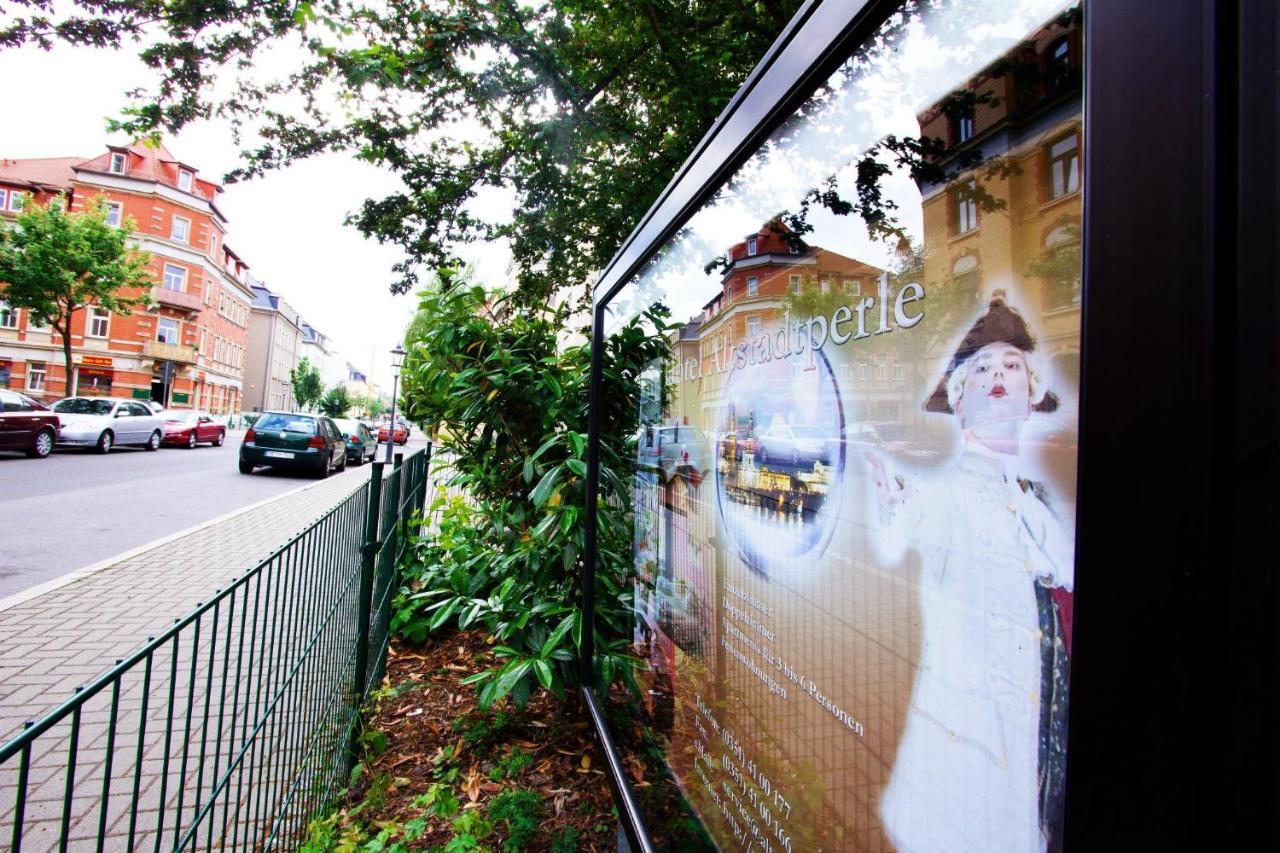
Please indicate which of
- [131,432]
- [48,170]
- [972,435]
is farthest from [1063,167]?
[48,170]

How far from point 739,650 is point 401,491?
3292 millimetres

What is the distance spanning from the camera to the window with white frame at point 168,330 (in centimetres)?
4188

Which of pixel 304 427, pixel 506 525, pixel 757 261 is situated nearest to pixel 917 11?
pixel 757 261

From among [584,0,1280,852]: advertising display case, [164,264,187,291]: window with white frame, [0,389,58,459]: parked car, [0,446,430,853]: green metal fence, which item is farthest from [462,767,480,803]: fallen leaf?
[164,264,187,291]: window with white frame

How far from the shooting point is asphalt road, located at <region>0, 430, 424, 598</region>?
21.6 ft

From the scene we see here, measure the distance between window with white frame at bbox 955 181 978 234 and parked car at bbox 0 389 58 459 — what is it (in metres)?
19.2

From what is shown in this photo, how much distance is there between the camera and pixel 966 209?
0.79m

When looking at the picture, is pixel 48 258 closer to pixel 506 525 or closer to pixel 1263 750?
pixel 506 525

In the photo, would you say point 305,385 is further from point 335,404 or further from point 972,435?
point 972,435

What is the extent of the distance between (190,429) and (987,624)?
28.6 metres

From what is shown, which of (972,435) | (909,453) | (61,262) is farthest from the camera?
(61,262)

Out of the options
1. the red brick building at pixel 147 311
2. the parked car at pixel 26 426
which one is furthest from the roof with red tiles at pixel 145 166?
the parked car at pixel 26 426

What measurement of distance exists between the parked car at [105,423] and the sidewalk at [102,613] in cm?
1295

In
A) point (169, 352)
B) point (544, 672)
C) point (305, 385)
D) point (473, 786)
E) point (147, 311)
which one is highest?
point (147, 311)
